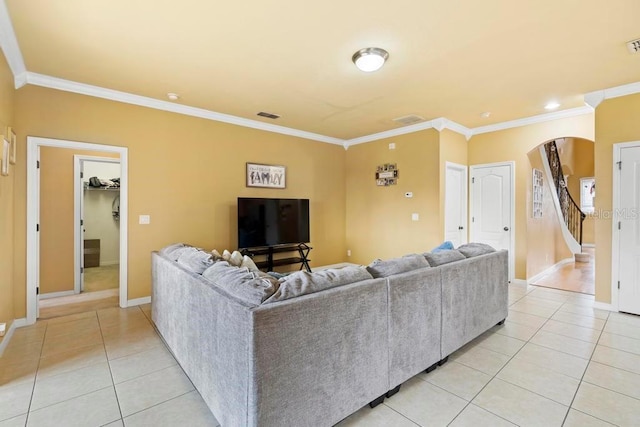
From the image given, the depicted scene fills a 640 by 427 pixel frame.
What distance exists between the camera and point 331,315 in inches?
65.7

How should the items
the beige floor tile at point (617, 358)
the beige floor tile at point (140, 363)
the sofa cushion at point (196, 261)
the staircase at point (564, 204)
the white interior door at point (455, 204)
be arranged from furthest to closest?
the staircase at point (564, 204) → the white interior door at point (455, 204) → the beige floor tile at point (617, 358) → the beige floor tile at point (140, 363) → the sofa cushion at point (196, 261)

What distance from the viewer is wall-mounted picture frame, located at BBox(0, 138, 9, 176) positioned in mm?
2613

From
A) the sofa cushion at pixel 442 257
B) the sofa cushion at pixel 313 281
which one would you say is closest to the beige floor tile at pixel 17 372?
the sofa cushion at pixel 313 281

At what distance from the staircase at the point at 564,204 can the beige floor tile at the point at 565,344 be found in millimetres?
3813

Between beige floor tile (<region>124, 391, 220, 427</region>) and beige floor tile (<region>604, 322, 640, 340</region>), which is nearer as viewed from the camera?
beige floor tile (<region>124, 391, 220, 427</region>)

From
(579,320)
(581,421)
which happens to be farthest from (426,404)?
(579,320)

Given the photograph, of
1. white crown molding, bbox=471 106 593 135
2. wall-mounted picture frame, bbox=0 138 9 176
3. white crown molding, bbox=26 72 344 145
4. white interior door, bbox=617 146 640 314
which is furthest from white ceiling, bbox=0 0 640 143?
white interior door, bbox=617 146 640 314

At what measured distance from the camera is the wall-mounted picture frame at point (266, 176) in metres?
4.98

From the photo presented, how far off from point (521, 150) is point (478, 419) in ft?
14.4

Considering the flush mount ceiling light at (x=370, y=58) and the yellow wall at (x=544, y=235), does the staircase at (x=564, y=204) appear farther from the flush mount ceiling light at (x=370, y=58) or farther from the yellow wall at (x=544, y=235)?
the flush mount ceiling light at (x=370, y=58)

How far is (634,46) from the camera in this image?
2.71 meters

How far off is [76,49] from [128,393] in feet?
9.63

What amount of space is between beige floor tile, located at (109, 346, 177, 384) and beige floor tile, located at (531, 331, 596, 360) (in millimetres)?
3292

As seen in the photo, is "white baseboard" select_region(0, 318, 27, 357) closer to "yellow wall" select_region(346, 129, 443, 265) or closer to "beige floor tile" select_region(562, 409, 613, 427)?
"beige floor tile" select_region(562, 409, 613, 427)
